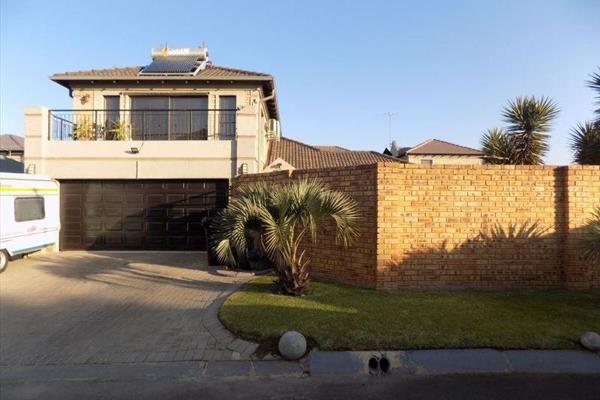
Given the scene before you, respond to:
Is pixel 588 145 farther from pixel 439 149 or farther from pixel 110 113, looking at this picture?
pixel 439 149

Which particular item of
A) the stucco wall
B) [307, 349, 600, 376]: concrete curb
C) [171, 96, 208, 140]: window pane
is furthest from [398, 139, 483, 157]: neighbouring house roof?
[307, 349, 600, 376]: concrete curb

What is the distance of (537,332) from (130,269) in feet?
30.6

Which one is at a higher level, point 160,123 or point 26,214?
point 160,123

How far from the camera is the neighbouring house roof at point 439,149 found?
35.4m

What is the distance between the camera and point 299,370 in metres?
5.04

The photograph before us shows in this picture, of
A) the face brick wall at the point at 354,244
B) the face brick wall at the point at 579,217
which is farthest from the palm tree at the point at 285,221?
the face brick wall at the point at 579,217

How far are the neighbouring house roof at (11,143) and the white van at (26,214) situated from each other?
15.6 meters

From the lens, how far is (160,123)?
650 inches

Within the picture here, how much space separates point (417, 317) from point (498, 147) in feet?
24.0

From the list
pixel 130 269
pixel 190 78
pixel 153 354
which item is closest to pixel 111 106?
pixel 190 78

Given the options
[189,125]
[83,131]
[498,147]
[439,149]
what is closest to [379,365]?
[498,147]

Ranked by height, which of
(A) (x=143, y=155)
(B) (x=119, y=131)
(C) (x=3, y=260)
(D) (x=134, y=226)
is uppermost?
(B) (x=119, y=131)

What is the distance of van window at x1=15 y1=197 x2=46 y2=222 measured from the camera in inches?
467

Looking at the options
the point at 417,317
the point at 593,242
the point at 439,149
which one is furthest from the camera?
the point at 439,149
